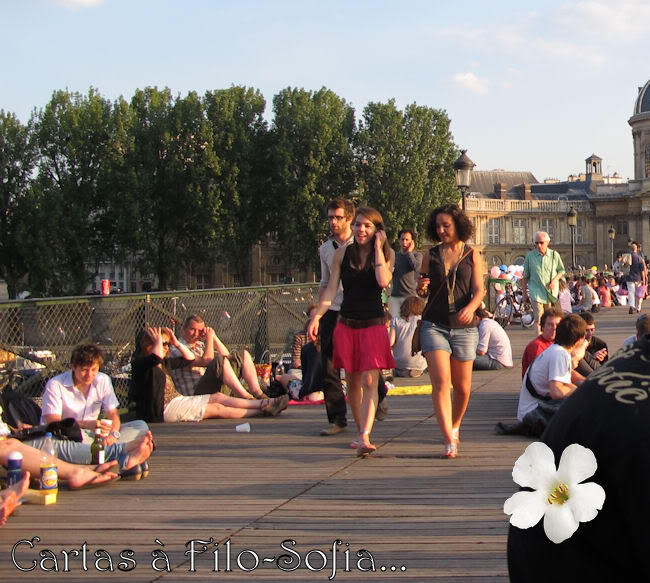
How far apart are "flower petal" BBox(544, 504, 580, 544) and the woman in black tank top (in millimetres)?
6397

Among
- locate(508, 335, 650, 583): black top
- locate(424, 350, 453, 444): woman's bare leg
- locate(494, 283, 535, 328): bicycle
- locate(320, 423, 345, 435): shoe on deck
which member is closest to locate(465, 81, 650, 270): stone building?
locate(494, 283, 535, 328): bicycle

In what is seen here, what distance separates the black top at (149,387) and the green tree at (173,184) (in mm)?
51029

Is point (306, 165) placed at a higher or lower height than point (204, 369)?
higher

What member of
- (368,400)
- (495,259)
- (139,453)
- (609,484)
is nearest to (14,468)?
(139,453)

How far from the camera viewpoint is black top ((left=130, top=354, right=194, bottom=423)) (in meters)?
10.6

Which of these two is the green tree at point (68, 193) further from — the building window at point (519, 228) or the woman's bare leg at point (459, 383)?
the building window at point (519, 228)

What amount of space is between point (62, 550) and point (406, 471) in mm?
2818

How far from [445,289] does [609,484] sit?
6.41m

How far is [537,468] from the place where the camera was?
207 centimetres

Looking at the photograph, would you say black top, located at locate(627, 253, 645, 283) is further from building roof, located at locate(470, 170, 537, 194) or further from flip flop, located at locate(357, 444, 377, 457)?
building roof, located at locate(470, 170, 537, 194)

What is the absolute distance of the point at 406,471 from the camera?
25.1 ft

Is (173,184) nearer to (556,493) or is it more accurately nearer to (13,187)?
(13,187)

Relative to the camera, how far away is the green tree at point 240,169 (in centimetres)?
6406

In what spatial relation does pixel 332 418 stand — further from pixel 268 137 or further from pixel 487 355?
pixel 268 137
